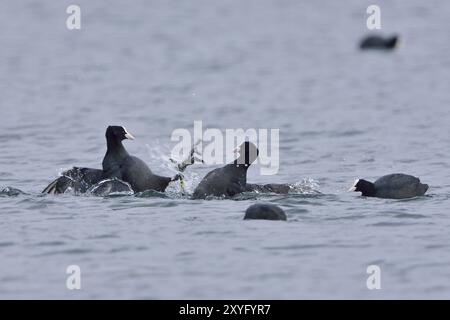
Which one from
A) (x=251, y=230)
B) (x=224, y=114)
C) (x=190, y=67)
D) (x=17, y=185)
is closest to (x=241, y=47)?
(x=190, y=67)

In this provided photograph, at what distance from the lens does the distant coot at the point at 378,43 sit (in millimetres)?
35969

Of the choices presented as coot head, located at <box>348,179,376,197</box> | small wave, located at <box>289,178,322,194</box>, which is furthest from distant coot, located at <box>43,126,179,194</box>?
coot head, located at <box>348,179,376,197</box>

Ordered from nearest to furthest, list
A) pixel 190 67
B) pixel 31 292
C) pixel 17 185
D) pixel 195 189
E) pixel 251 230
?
pixel 31 292 < pixel 251 230 < pixel 195 189 < pixel 17 185 < pixel 190 67

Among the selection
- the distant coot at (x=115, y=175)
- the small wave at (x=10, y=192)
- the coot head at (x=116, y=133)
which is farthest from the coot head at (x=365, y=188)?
the small wave at (x=10, y=192)

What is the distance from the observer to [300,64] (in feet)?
111

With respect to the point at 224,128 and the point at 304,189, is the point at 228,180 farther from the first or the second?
the point at 224,128

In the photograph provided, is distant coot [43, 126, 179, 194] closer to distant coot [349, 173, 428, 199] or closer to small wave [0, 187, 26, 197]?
small wave [0, 187, 26, 197]

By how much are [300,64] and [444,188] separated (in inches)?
690

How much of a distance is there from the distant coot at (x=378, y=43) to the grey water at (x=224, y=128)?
423 millimetres

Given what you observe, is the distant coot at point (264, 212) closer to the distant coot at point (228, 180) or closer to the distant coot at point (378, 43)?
the distant coot at point (228, 180)

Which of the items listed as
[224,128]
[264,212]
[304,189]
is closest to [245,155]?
[304,189]

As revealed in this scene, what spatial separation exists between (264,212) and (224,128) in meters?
9.81

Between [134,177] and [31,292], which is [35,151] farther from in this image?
[31,292]

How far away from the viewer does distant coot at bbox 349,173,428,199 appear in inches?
599
